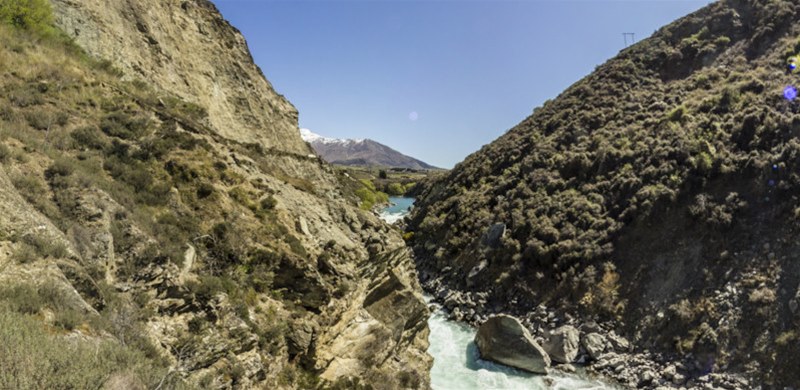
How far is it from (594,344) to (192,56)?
28735mm

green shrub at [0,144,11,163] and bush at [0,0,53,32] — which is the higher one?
bush at [0,0,53,32]

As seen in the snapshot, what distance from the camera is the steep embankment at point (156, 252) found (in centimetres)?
543

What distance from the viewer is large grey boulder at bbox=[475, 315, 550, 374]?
57.5 feet

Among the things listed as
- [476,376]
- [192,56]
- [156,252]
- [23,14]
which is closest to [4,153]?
[156,252]

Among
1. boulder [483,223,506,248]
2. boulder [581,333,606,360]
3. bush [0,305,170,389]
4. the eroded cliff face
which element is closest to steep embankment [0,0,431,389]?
bush [0,305,170,389]

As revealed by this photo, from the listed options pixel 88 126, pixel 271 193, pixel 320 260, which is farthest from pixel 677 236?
pixel 88 126

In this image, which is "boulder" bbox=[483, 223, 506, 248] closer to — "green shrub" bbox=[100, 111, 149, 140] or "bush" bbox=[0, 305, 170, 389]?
"green shrub" bbox=[100, 111, 149, 140]

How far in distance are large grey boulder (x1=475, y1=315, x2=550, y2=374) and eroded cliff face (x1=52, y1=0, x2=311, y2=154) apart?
1722 cm

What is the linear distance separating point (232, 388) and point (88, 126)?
9.98m

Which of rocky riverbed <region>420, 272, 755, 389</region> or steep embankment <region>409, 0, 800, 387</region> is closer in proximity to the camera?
rocky riverbed <region>420, 272, 755, 389</region>

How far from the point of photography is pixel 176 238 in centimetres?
911

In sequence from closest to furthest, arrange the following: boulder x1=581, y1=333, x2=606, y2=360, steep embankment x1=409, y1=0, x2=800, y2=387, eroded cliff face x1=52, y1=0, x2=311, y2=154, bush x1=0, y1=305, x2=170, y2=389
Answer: bush x1=0, y1=305, x2=170, y2=389 → steep embankment x1=409, y1=0, x2=800, y2=387 → boulder x1=581, y1=333, x2=606, y2=360 → eroded cliff face x1=52, y1=0, x2=311, y2=154

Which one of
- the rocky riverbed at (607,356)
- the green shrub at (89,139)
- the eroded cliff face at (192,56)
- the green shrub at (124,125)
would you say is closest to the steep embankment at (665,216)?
the rocky riverbed at (607,356)

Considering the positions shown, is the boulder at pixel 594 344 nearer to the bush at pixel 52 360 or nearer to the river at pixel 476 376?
the river at pixel 476 376
